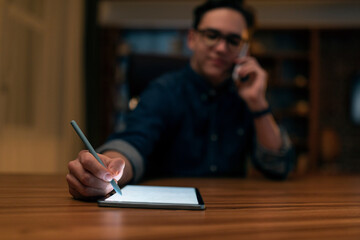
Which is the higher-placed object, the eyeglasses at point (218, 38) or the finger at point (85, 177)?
the eyeglasses at point (218, 38)

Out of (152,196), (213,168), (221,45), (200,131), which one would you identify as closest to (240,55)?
(221,45)

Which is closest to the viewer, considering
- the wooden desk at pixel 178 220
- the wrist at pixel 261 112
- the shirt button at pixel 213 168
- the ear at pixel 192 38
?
the wooden desk at pixel 178 220

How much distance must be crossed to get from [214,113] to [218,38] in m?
0.30

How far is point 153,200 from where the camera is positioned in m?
0.52

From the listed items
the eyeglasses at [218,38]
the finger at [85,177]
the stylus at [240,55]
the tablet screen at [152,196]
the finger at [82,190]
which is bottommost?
the tablet screen at [152,196]

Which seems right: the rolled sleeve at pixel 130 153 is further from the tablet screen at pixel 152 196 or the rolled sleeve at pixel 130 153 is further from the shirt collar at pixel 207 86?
the shirt collar at pixel 207 86

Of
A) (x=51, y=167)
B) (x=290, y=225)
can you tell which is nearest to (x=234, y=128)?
(x=290, y=225)

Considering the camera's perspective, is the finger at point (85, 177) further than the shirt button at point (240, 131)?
No

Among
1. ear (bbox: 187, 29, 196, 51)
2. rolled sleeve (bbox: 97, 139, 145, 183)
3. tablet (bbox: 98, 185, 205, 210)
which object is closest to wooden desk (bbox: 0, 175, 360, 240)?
tablet (bbox: 98, 185, 205, 210)

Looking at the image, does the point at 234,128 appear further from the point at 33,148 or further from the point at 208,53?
the point at 33,148

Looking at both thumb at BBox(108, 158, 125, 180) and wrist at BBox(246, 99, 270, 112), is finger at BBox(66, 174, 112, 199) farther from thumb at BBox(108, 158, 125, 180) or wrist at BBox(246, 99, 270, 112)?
wrist at BBox(246, 99, 270, 112)

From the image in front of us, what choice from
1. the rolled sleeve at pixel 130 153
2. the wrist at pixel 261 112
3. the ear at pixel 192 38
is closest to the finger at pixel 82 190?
the rolled sleeve at pixel 130 153

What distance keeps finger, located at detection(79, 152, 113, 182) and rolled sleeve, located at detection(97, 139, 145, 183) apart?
0.97ft

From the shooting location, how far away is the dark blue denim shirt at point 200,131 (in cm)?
121
